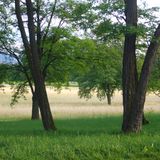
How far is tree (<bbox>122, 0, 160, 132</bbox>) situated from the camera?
A: 15.2m

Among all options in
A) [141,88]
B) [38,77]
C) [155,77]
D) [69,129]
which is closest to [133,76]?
[141,88]

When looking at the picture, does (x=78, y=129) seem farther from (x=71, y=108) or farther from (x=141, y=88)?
(x=71, y=108)

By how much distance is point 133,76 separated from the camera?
623 inches

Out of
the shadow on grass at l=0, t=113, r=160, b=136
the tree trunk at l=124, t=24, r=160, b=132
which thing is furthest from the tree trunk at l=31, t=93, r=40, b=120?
the tree trunk at l=124, t=24, r=160, b=132

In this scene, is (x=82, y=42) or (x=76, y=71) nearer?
(x=82, y=42)

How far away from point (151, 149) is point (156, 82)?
87.9 ft

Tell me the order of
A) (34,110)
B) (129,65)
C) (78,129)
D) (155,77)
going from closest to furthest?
1. (129,65)
2. (78,129)
3. (155,77)
4. (34,110)

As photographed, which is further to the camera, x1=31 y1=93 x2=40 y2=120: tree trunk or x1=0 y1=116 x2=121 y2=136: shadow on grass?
x1=31 y1=93 x2=40 y2=120: tree trunk

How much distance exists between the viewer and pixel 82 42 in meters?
34.2

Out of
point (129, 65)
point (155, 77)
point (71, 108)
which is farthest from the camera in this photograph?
point (71, 108)

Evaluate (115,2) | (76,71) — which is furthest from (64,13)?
(115,2)

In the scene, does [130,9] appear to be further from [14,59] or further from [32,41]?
[14,59]

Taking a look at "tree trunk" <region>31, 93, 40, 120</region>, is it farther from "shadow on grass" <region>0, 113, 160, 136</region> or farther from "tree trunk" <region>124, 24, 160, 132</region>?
"tree trunk" <region>124, 24, 160, 132</region>

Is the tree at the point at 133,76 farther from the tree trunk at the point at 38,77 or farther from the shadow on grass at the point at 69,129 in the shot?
the tree trunk at the point at 38,77
